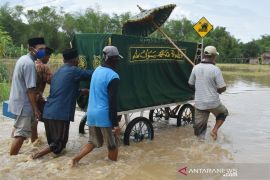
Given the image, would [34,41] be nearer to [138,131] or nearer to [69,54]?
[69,54]

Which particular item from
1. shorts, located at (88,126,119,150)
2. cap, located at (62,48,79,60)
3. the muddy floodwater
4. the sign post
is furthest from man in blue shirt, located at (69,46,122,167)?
the sign post

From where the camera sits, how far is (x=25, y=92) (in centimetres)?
674

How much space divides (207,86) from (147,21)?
1.95 metres

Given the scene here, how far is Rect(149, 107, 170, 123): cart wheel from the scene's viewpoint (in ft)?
33.2

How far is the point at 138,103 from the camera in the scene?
8.01 m

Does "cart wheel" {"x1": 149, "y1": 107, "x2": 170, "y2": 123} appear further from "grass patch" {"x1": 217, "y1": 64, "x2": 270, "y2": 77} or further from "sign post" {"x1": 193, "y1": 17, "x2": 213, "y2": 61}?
"grass patch" {"x1": 217, "y1": 64, "x2": 270, "y2": 77}

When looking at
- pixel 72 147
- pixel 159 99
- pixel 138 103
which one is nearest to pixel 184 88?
pixel 159 99

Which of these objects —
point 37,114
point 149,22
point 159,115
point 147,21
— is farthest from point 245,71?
point 37,114

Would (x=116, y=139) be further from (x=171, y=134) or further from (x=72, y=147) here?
(x=171, y=134)

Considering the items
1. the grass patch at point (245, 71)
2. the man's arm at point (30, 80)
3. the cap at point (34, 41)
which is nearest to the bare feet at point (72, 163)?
the man's arm at point (30, 80)

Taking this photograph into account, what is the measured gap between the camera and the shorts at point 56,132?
270 inches

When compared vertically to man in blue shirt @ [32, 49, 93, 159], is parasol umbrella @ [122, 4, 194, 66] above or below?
above

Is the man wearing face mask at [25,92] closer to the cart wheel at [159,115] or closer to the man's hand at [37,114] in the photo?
the man's hand at [37,114]

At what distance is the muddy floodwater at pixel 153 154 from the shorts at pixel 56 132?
8.7 inches
